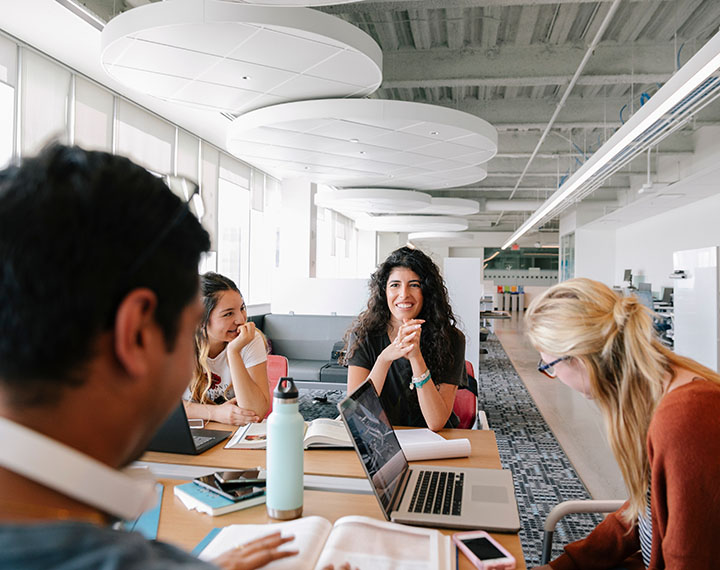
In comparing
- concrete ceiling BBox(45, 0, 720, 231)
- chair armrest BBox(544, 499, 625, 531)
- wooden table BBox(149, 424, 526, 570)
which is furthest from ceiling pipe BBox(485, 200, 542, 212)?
chair armrest BBox(544, 499, 625, 531)

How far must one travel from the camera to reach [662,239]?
40.7ft

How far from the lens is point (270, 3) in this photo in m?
2.67

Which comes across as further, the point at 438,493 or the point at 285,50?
the point at 285,50

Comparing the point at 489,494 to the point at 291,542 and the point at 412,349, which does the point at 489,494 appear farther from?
the point at 412,349

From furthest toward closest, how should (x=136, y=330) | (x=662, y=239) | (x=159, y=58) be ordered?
(x=662, y=239)
(x=159, y=58)
(x=136, y=330)

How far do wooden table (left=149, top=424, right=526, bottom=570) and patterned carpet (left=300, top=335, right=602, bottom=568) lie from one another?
1.24 meters

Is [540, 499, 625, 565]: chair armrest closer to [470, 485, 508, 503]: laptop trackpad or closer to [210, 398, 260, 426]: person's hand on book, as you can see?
[470, 485, 508, 503]: laptop trackpad

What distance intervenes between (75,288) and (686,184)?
953 cm

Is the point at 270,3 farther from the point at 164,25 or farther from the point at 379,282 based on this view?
the point at 379,282

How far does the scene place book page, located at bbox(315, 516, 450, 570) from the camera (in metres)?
1.04

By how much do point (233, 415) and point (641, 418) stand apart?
4.78 ft

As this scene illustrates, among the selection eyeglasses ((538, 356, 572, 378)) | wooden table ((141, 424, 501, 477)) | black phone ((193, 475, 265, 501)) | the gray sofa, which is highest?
eyeglasses ((538, 356, 572, 378))

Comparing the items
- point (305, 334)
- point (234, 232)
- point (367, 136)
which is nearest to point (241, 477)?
point (367, 136)

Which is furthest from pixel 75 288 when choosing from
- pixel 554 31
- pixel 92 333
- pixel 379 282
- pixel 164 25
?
pixel 554 31
